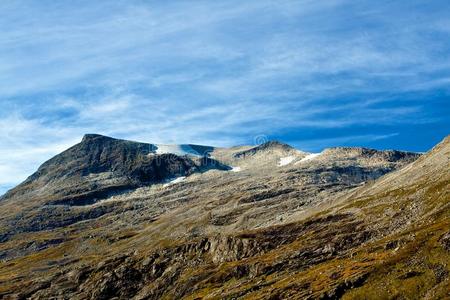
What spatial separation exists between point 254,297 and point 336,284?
21.1 metres

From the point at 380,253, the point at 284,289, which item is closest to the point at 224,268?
the point at 284,289

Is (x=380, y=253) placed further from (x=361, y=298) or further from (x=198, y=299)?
(x=198, y=299)

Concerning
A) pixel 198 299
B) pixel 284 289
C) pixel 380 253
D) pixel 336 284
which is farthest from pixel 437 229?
pixel 198 299

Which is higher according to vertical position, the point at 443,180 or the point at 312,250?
the point at 443,180

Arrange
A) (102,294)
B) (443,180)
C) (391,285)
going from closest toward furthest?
(391,285) < (443,180) < (102,294)

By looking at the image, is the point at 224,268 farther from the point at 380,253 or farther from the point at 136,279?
the point at 380,253

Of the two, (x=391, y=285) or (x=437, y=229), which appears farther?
(x=437, y=229)

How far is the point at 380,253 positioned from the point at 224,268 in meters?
51.3

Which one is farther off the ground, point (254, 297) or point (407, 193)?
point (407, 193)

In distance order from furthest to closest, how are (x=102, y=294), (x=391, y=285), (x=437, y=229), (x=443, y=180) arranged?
1. (x=102, y=294)
2. (x=443, y=180)
3. (x=437, y=229)
4. (x=391, y=285)

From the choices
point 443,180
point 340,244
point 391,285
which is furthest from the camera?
point 443,180

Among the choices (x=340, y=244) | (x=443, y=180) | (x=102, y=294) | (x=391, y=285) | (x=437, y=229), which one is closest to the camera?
(x=391, y=285)

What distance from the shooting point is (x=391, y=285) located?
397ft

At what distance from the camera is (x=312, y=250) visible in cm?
16225
